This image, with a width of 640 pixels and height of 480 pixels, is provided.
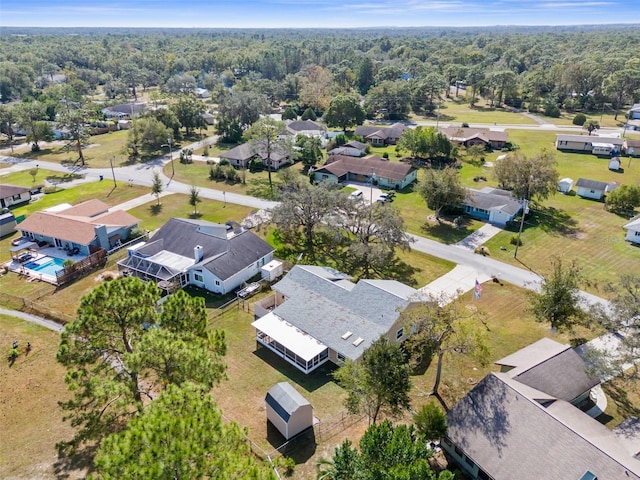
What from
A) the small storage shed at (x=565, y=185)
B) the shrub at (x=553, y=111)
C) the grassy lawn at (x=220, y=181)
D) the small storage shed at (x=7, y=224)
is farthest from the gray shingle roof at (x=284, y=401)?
the shrub at (x=553, y=111)

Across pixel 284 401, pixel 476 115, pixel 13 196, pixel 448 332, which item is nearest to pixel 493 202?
pixel 448 332

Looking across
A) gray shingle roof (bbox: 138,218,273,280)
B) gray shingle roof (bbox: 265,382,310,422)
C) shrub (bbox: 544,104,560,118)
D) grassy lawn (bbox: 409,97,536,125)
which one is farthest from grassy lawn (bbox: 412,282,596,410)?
shrub (bbox: 544,104,560,118)

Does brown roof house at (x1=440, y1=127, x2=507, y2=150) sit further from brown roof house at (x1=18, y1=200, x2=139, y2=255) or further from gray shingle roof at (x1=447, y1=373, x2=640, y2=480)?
gray shingle roof at (x1=447, y1=373, x2=640, y2=480)

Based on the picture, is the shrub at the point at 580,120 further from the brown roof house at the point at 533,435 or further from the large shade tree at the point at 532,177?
the brown roof house at the point at 533,435

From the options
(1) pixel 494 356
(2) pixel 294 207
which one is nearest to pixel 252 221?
(2) pixel 294 207

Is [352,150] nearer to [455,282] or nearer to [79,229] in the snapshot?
[455,282]
